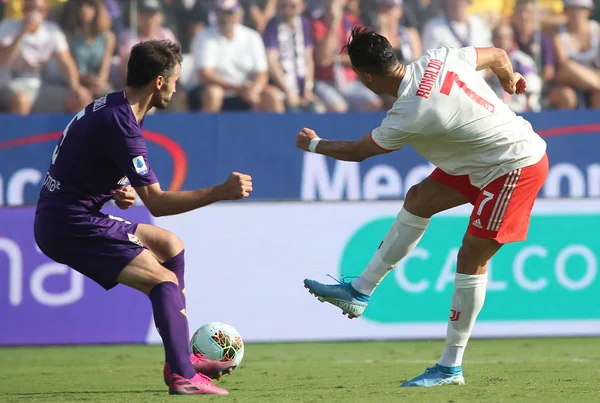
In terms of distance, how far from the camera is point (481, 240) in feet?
19.7

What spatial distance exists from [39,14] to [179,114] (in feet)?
6.86

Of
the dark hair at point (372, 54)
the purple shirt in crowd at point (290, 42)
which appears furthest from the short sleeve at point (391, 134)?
the purple shirt in crowd at point (290, 42)

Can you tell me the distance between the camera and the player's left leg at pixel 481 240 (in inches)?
235

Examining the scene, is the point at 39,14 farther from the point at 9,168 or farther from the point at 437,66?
the point at 437,66

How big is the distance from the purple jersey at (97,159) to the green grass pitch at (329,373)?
3.87ft

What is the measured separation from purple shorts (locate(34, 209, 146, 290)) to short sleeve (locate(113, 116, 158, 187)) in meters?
0.38

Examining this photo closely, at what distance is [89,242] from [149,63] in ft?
3.49

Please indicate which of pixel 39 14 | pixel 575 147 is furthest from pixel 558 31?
pixel 39 14

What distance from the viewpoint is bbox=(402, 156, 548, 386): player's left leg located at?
5.98 meters

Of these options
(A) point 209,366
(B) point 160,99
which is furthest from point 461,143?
(A) point 209,366

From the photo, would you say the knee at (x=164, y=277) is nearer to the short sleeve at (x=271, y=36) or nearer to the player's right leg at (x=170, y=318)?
the player's right leg at (x=170, y=318)

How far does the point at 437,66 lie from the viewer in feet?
19.5

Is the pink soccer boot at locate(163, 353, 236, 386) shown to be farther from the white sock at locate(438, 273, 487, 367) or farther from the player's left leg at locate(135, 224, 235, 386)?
the white sock at locate(438, 273, 487, 367)

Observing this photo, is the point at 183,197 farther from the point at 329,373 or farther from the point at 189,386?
the point at 329,373
